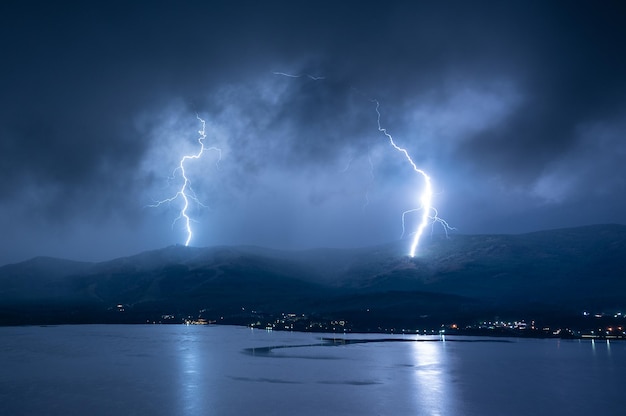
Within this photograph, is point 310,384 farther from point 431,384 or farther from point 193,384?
point 431,384

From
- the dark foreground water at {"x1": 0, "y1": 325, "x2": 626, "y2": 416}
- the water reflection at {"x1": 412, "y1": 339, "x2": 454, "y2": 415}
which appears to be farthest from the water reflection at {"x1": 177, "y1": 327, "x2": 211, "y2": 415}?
the water reflection at {"x1": 412, "y1": 339, "x2": 454, "y2": 415}

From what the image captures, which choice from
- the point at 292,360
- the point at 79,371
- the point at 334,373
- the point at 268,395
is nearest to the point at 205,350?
the point at 292,360

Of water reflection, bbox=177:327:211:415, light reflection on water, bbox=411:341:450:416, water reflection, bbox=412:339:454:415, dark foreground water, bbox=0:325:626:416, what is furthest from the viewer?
light reflection on water, bbox=411:341:450:416

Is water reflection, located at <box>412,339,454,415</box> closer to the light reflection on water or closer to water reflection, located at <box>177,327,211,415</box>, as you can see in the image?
the light reflection on water

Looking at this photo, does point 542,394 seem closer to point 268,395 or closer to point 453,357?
point 268,395

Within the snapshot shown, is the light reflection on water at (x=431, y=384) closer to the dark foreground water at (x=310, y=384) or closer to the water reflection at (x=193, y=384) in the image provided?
the dark foreground water at (x=310, y=384)

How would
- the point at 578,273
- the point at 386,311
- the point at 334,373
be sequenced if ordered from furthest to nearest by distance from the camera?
the point at 578,273
the point at 386,311
the point at 334,373

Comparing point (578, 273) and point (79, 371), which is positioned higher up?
point (578, 273)

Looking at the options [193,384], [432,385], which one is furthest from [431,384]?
[193,384]

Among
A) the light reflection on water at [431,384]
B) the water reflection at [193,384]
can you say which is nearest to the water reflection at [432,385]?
the light reflection on water at [431,384]
